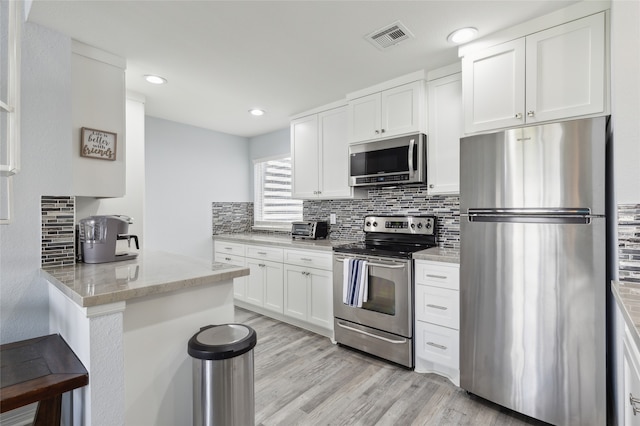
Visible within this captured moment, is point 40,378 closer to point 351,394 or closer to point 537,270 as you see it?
point 351,394

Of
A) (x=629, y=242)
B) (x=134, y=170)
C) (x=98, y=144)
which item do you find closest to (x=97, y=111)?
(x=98, y=144)

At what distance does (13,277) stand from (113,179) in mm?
881

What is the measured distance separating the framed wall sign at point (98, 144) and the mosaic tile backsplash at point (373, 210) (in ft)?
7.13

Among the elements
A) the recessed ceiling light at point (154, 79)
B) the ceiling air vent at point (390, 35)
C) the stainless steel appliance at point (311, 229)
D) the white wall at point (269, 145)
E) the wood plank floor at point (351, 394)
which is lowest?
the wood plank floor at point (351, 394)

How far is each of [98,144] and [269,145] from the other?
259cm

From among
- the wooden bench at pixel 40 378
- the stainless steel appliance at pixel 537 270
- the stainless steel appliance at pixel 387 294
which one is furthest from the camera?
the stainless steel appliance at pixel 387 294

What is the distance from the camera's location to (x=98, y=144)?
86.7 inches

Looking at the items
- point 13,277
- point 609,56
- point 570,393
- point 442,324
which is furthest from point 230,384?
point 609,56

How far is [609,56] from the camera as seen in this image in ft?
5.51

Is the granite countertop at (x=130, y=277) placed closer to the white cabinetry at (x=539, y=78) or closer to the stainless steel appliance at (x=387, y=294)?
the stainless steel appliance at (x=387, y=294)

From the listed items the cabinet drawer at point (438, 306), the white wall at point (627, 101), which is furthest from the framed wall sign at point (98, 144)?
the white wall at point (627, 101)

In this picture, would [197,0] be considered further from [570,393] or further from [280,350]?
[570,393]

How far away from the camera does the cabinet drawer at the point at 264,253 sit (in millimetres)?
3479

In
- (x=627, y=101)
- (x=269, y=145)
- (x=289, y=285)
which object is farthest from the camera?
(x=269, y=145)
